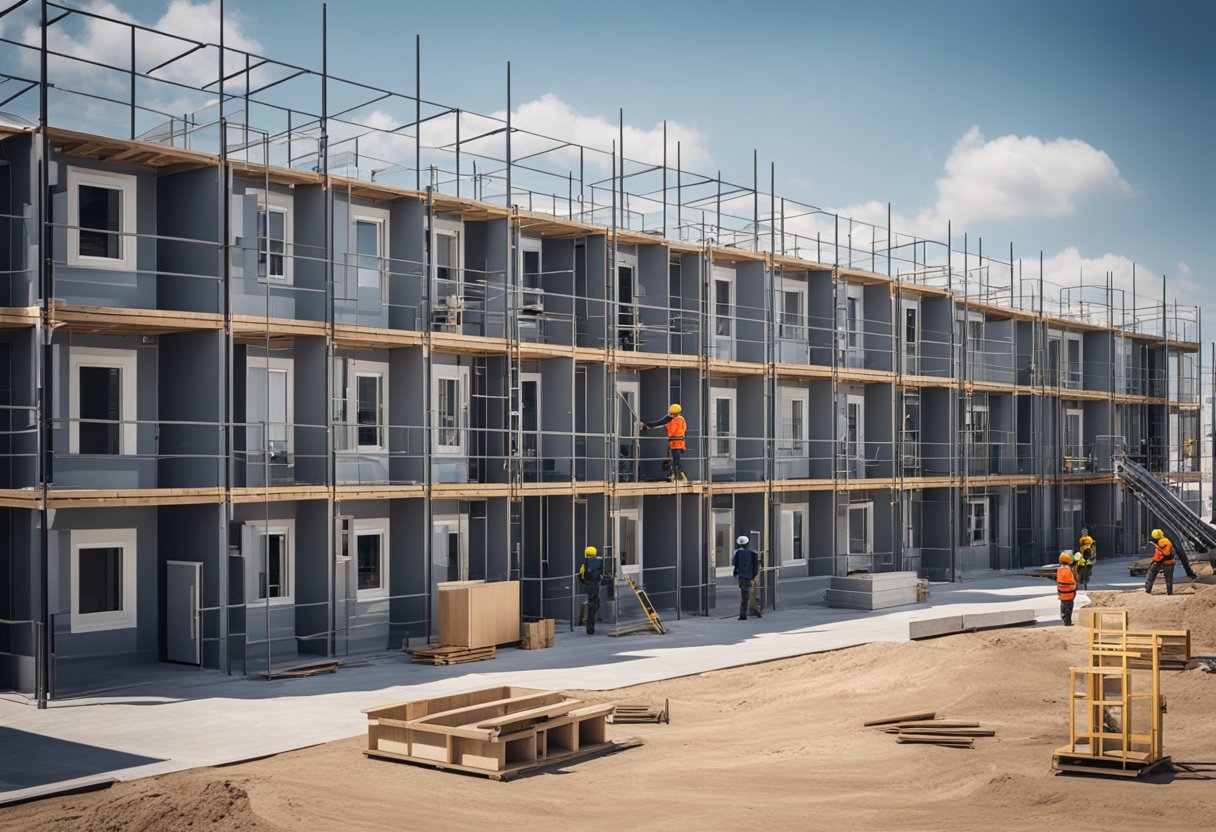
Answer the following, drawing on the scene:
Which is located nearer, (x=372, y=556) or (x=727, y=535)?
(x=372, y=556)

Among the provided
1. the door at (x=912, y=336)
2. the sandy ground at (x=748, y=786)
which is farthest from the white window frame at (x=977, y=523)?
the sandy ground at (x=748, y=786)

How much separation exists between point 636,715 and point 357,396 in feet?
32.4

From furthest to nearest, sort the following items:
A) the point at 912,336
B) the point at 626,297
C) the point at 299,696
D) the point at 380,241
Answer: the point at 912,336 < the point at 626,297 < the point at 380,241 < the point at 299,696

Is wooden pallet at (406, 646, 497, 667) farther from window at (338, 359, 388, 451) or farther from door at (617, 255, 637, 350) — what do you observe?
door at (617, 255, 637, 350)

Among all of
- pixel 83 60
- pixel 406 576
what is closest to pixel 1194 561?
pixel 406 576

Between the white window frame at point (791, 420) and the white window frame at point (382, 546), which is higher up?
the white window frame at point (791, 420)

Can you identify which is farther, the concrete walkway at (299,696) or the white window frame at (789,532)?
the white window frame at (789,532)

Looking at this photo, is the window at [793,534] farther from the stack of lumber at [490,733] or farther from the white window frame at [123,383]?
the stack of lumber at [490,733]

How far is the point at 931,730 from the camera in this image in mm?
16406

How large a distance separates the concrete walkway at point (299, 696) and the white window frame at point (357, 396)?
403cm

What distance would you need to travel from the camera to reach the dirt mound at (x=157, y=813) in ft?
37.5

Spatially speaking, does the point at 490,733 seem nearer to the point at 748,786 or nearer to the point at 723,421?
the point at 748,786

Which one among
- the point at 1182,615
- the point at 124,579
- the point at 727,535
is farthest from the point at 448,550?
the point at 1182,615

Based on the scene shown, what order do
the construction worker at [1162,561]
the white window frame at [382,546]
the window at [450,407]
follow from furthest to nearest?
the construction worker at [1162,561], the window at [450,407], the white window frame at [382,546]
